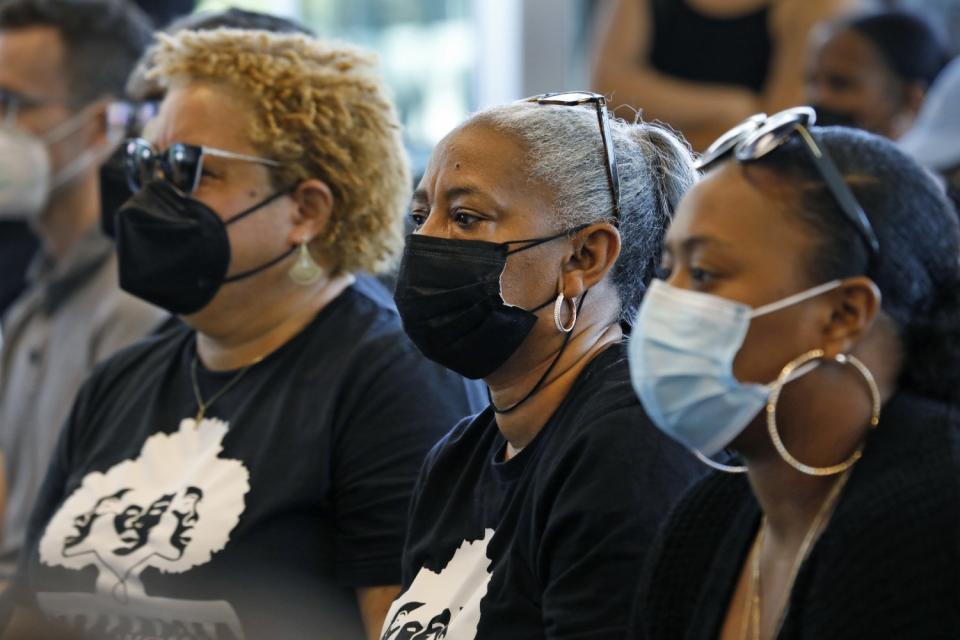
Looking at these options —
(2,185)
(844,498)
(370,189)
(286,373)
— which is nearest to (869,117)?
(370,189)

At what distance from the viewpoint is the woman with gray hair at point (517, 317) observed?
1884 mm

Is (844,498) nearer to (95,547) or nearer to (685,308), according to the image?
(685,308)

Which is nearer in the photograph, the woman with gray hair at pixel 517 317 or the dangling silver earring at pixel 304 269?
the woman with gray hair at pixel 517 317

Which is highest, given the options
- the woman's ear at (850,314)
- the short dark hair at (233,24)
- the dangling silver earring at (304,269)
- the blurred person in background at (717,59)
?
the woman's ear at (850,314)

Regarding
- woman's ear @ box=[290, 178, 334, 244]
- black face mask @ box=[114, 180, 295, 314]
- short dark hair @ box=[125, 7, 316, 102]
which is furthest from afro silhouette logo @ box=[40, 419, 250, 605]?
short dark hair @ box=[125, 7, 316, 102]

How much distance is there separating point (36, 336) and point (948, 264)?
8.55 feet

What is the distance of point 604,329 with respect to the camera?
2.04m

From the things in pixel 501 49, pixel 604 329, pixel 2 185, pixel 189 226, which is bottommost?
pixel 501 49

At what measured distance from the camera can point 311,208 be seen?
8.77 ft

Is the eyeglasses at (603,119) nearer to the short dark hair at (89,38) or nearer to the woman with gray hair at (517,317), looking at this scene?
the woman with gray hair at (517,317)

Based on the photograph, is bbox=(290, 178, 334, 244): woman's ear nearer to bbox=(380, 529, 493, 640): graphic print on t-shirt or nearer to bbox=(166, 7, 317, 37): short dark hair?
bbox=(166, 7, 317, 37): short dark hair

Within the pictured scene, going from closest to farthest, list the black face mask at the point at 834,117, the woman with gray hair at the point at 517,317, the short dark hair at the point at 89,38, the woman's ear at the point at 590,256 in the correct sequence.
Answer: the woman with gray hair at the point at 517,317, the woman's ear at the point at 590,256, the black face mask at the point at 834,117, the short dark hair at the point at 89,38

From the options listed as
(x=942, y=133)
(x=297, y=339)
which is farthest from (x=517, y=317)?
(x=942, y=133)

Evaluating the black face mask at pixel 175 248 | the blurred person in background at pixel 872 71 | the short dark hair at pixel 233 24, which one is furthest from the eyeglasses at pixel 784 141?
the blurred person in background at pixel 872 71
